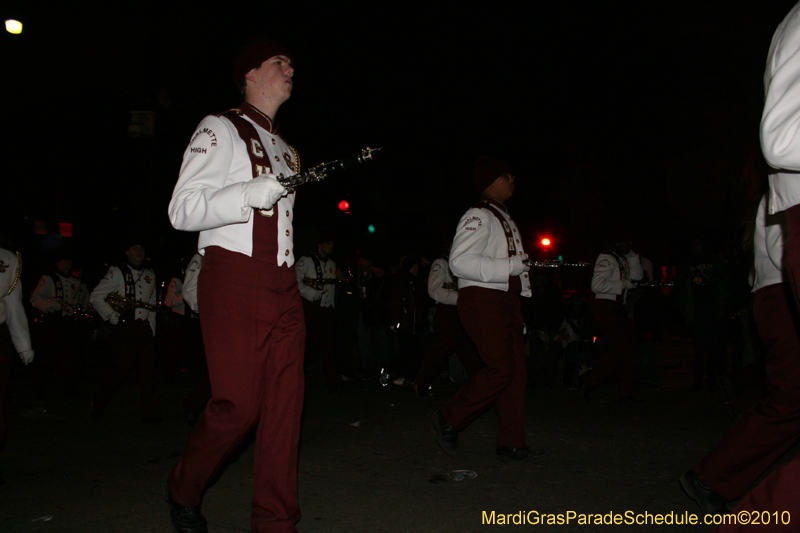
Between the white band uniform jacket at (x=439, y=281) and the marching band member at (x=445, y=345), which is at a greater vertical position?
the white band uniform jacket at (x=439, y=281)

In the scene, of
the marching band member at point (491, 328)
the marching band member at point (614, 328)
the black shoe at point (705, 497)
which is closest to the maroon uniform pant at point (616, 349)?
the marching band member at point (614, 328)

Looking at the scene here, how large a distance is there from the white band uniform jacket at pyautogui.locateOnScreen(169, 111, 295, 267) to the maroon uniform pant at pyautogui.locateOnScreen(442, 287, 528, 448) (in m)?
2.02

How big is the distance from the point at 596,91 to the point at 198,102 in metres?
12.5

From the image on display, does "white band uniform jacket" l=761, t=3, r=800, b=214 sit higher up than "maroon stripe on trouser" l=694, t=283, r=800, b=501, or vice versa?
"white band uniform jacket" l=761, t=3, r=800, b=214

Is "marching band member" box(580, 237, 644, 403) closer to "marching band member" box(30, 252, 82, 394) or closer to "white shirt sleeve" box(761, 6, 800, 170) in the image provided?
"white shirt sleeve" box(761, 6, 800, 170)

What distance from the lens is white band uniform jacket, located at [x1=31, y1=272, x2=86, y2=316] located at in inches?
393

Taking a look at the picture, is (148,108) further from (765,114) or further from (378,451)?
(765,114)

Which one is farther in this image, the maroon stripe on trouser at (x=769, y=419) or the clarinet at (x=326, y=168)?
the maroon stripe on trouser at (x=769, y=419)

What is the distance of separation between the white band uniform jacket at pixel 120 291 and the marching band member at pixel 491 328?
152 inches

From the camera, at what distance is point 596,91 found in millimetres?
16125

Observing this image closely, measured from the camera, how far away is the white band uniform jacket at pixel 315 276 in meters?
9.16

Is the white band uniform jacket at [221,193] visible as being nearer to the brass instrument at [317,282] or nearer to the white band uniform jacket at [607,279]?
the white band uniform jacket at [607,279]

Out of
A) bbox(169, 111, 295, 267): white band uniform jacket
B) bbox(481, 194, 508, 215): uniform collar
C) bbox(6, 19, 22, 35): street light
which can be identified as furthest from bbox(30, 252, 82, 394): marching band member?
bbox(169, 111, 295, 267): white band uniform jacket

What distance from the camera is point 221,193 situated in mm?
2756
